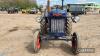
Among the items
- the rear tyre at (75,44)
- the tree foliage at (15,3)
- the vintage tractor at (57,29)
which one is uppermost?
the vintage tractor at (57,29)

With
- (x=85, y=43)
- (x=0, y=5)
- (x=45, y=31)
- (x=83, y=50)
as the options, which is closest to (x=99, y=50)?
(x=83, y=50)

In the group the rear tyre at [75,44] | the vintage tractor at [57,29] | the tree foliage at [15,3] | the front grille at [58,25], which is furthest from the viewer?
the tree foliage at [15,3]

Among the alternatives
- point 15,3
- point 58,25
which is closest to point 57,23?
point 58,25

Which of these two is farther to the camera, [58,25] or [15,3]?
[15,3]

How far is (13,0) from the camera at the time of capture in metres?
140

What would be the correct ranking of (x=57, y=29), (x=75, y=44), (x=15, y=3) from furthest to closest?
(x=15, y=3)
(x=57, y=29)
(x=75, y=44)

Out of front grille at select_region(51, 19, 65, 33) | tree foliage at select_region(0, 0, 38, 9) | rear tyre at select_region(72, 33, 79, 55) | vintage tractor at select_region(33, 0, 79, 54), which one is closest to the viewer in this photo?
rear tyre at select_region(72, 33, 79, 55)

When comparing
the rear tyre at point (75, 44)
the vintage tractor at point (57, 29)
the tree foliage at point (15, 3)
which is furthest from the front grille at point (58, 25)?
the tree foliage at point (15, 3)

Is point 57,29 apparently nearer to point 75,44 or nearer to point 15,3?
point 75,44

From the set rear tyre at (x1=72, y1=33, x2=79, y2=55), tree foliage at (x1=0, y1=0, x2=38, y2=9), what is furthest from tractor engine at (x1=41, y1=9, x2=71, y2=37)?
tree foliage at (x1=0, y1=0, x2=38, y2=9)

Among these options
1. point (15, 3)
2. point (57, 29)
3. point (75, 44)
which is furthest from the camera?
point (15, 3)

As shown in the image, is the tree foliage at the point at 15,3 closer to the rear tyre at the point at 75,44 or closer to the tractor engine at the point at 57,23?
the tractor engine at the point at 57,23

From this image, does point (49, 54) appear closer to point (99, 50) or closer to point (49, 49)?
point (49, 49)

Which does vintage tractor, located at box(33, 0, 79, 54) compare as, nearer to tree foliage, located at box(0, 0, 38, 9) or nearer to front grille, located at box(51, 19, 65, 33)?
front grille, located at box(51, 19, 65, 33)
